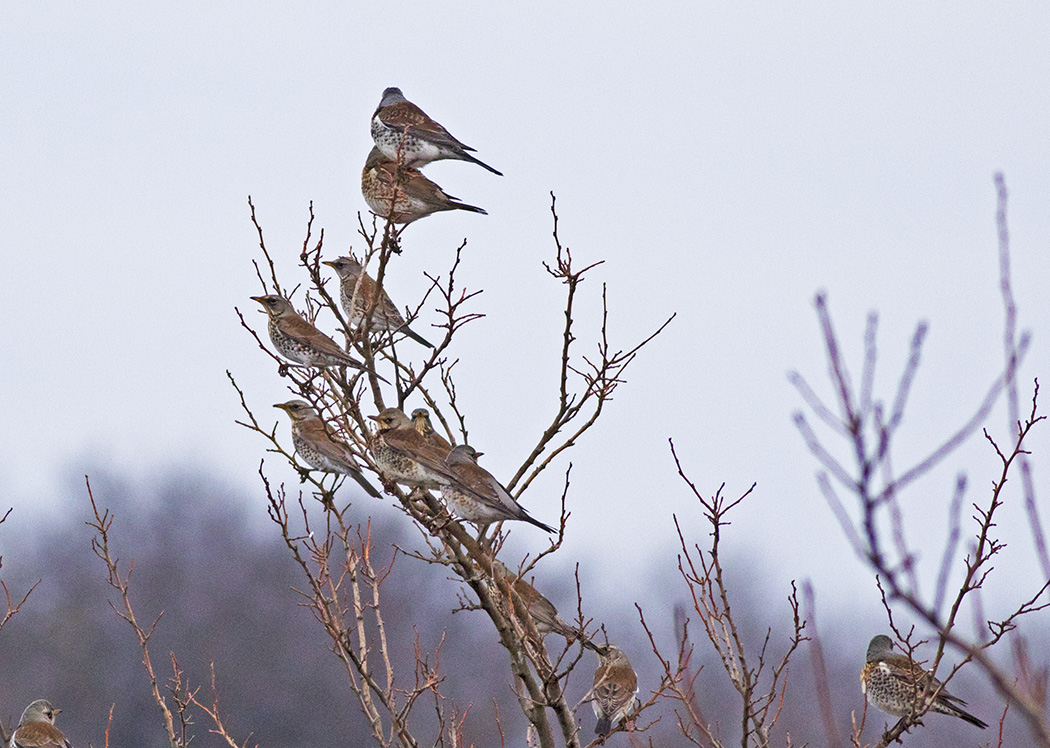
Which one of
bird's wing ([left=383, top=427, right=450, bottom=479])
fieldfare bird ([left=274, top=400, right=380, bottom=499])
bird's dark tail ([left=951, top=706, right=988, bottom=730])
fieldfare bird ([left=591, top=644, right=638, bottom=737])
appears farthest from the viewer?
fieldfare bird ([left=591, top=644, right=638, bottom=737])

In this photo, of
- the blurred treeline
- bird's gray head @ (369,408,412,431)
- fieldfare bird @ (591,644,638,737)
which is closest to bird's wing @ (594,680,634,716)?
fieldfare bird @ (591,644,638,737)

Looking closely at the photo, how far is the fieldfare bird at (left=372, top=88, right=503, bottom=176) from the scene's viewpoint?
815 centimetres

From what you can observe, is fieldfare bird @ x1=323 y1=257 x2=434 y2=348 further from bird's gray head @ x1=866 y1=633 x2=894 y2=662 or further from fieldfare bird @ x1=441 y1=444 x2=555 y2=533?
bird's gray head @ x1=866 y1=633 x2=894 y2=662

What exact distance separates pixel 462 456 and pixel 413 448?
1.00 ft

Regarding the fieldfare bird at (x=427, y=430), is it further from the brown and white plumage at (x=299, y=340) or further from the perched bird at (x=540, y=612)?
the perched bird at (x=540, y=612)

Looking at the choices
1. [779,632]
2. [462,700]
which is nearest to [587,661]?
[462,700]

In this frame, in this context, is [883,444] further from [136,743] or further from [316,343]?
[136,743]

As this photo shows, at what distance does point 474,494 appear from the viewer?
19.3 ft

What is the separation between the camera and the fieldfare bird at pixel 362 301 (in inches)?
286

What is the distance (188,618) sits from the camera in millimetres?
36625

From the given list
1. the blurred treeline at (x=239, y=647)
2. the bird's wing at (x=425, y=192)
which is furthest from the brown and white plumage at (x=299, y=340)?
the blurred treeline at (x=239, y=647)

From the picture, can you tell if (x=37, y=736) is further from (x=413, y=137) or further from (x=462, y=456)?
(x=413, y=137)

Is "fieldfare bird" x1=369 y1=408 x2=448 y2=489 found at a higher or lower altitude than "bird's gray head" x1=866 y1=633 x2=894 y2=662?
higher

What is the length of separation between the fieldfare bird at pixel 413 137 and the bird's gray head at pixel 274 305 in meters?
1.23
